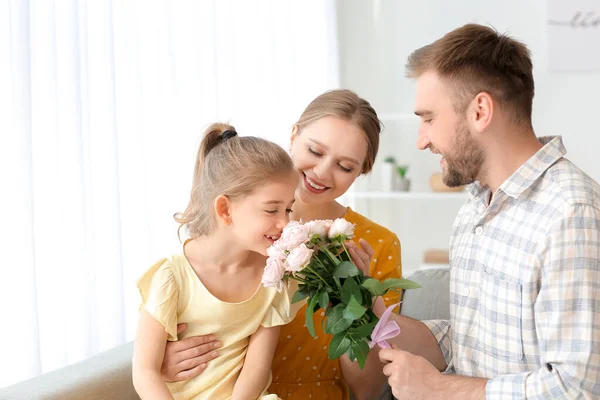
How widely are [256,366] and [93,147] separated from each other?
124 cm

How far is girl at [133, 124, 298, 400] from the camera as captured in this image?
76.7 inches

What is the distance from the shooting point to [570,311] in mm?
1662

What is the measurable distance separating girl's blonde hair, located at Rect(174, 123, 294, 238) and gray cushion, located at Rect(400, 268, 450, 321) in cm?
80

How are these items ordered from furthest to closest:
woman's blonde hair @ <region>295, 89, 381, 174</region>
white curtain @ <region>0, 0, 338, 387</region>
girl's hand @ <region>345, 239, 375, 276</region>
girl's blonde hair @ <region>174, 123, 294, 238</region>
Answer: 1. white curtain @ <region>0, 0, 338, 387</region>
2. woman's blonde hair @ <region>295, 89, 381, 174</region>
3. girl's blonde hair @ <region>174, 123, 294, 238</region>
4. girl's hand @ <region>345, 239, 375, 276</region>

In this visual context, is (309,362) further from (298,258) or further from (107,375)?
(298,258)

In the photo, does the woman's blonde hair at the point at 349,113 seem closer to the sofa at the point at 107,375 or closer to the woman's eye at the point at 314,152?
the woman's eye at the point at 314,152

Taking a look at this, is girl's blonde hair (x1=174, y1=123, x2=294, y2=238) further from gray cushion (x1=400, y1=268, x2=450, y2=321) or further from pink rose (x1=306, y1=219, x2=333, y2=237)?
gray cushion (x1=400, y1=268, x2=450, y2=321)

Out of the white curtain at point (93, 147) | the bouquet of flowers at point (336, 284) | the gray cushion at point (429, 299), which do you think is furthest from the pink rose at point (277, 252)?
the white curtain at point (93, 147)

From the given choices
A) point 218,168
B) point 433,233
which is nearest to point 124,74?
point 218,168

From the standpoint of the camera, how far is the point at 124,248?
3074mm

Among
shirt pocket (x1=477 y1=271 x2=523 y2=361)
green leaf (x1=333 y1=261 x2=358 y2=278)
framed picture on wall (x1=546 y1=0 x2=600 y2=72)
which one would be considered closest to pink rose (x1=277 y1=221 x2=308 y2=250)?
green leaf (x1=333 y1=261 x2=358 y2=278)

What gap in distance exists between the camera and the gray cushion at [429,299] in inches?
98.3

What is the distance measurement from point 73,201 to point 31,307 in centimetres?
42

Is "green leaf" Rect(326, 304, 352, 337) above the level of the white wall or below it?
below
